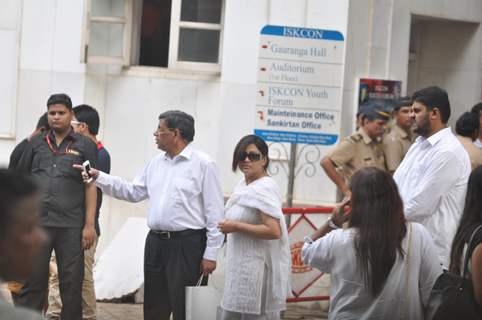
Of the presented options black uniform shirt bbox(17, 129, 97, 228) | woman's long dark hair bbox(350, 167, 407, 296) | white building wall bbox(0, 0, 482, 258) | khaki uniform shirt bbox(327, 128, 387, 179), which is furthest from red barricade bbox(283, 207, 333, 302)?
woman's long dark hair bbox(350, 167, 407, 296)

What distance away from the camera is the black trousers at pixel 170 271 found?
27.6ft

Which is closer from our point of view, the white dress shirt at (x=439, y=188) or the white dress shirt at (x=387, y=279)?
the white dress shirt at (x=387, y=279)

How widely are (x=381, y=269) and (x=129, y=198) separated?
143 inches

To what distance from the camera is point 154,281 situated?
855 centimetres

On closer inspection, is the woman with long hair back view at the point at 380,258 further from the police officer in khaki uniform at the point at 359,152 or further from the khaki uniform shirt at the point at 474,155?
the police officer in khaki uniform at the point at 359,152

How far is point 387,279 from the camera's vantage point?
5.54 meters

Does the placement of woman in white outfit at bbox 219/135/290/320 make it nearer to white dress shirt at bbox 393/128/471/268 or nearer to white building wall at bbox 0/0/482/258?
white dress shirt at bbox 393/128/471/268

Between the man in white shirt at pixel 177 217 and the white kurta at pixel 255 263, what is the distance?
0.62 m

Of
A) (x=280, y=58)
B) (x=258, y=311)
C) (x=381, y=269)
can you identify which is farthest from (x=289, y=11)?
(x=381, y=269)

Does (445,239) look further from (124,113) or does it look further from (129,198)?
(124,113)

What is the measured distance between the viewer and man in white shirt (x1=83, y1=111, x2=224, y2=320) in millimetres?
8430

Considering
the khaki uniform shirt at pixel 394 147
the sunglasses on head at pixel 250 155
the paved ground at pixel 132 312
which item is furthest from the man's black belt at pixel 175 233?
the khaki uniform shirt at pixel 394 147

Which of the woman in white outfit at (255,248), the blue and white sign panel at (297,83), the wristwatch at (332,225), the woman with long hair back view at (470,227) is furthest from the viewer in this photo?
the blue and white sign panel at (297,83)

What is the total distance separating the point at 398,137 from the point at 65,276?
4.08 m
